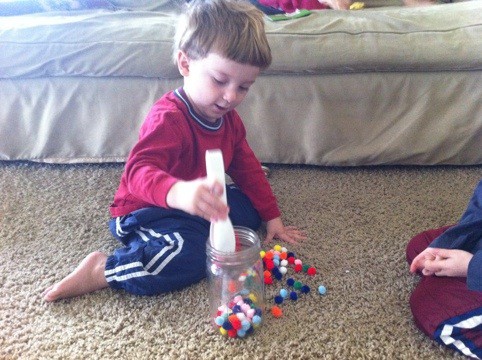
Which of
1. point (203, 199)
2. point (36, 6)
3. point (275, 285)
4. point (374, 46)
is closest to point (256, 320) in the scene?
point (275, 285)

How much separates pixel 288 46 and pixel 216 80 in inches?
16.4

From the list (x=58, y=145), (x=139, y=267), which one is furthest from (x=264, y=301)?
(x=58, y=145)

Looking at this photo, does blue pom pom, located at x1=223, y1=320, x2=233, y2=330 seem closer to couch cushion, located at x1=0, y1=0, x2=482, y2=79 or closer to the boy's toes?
the boy's toes

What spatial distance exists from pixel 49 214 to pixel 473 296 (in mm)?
953

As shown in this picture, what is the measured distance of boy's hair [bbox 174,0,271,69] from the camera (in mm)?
893

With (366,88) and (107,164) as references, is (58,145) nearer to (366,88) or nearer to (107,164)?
(107,164)

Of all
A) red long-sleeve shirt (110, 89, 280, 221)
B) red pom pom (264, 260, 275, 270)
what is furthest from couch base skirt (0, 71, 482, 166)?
red pom pom (264, 260, 275, 270)

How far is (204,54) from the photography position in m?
0.91

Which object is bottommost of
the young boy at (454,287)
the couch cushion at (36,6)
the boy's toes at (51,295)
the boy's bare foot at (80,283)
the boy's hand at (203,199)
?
the boy's toes at (51,295)

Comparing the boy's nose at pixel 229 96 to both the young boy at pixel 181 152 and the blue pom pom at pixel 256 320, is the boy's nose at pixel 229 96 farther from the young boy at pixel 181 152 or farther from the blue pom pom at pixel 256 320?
the blue pom pom at pixel 256 320

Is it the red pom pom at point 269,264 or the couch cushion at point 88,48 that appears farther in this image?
the couch cushion at point 88,48

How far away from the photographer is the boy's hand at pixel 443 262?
85 cm

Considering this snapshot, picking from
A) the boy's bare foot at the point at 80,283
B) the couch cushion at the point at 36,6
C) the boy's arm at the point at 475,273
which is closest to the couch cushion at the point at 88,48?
the couch cushion at the point at 36,6

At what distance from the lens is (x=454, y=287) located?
855mm
